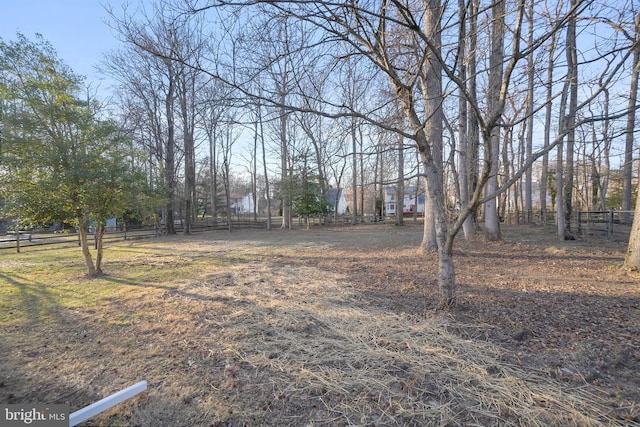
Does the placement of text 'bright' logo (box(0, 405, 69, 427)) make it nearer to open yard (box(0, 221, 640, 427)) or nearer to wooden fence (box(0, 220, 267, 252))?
open yard (box(0, 221, 640, 427))

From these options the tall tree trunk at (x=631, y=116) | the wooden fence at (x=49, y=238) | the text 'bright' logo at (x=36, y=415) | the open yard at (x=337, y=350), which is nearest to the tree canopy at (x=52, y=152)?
the open yard at (x=337, y=350)

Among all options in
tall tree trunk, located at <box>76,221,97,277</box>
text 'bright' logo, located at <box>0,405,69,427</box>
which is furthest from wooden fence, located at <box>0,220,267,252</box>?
text 'bright' logo, located at <box>0,405,69,427</box>

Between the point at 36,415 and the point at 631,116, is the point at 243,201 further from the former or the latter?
the point at 36,415

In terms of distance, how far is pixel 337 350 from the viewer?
3.00m

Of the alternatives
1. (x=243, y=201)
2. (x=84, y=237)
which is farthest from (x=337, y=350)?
(x=243, y=201)

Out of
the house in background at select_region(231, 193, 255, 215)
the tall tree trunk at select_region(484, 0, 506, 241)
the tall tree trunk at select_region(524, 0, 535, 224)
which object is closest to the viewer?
the tall tree trunk at select_region(484, 0, 506, 241)

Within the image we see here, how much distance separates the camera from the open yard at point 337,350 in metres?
2.14

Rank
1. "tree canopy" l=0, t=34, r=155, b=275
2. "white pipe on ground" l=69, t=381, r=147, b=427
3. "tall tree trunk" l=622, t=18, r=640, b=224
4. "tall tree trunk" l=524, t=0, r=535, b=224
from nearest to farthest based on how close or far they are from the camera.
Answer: "white pipe on ground" l=69, t=381, r=147, b=427 → "tall tree trunk" l=622, t=18, r=640, b=224 → "tall tree trunk" l=524, t=0, r=535, b=224 → "tree canopy" l=0, t=34, r=155, b=275

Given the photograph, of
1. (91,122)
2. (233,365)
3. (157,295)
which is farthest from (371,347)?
(91,122)

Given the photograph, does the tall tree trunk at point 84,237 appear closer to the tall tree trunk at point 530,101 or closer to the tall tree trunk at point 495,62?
the tall tree trunk at point 495,62

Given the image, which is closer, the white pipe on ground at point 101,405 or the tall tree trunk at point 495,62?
the white pipe on ground at point 101,405

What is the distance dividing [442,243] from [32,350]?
4.91 m

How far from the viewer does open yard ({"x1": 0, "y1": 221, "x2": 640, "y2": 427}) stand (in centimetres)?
214

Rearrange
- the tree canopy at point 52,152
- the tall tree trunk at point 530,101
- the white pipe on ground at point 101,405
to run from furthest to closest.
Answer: the tree canopy at point 52,152 → the tall tree trunk at point 530,101 → the white pipe on ground at point 101,405
